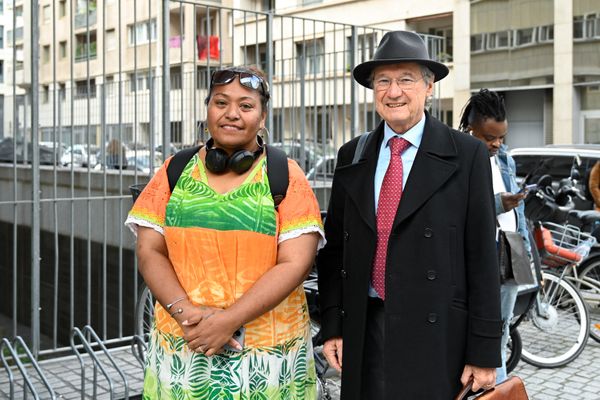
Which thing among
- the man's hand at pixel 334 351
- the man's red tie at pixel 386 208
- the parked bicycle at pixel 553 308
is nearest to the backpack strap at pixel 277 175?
the man's red tie at pixel 386 208

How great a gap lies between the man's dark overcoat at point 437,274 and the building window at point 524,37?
83.1ft

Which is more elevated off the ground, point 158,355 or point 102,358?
point 158,355

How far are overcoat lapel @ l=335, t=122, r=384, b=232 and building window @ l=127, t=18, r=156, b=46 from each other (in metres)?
3.91

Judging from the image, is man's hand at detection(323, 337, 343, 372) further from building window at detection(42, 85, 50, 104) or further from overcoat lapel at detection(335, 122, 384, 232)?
building window at detection(42, 85, 50, 104)

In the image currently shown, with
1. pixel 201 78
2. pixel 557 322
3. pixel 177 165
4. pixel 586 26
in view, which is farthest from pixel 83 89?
pixel 586 26

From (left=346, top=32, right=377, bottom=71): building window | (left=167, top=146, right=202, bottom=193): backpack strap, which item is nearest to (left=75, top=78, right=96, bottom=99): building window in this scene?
(left=346, top=32, right=377, bottom=71): building window

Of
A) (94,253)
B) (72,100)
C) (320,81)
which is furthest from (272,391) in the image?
(320,81)

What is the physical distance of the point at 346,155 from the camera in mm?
2951

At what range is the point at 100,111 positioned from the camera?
6.26 metres

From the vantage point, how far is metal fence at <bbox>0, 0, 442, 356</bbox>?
5.75m

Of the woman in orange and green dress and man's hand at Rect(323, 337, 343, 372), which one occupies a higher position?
the woman in orange and green dress

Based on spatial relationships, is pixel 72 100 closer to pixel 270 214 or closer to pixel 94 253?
pixel 94 253

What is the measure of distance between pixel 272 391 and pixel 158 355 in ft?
1.46

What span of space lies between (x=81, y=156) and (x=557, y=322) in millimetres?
4074
